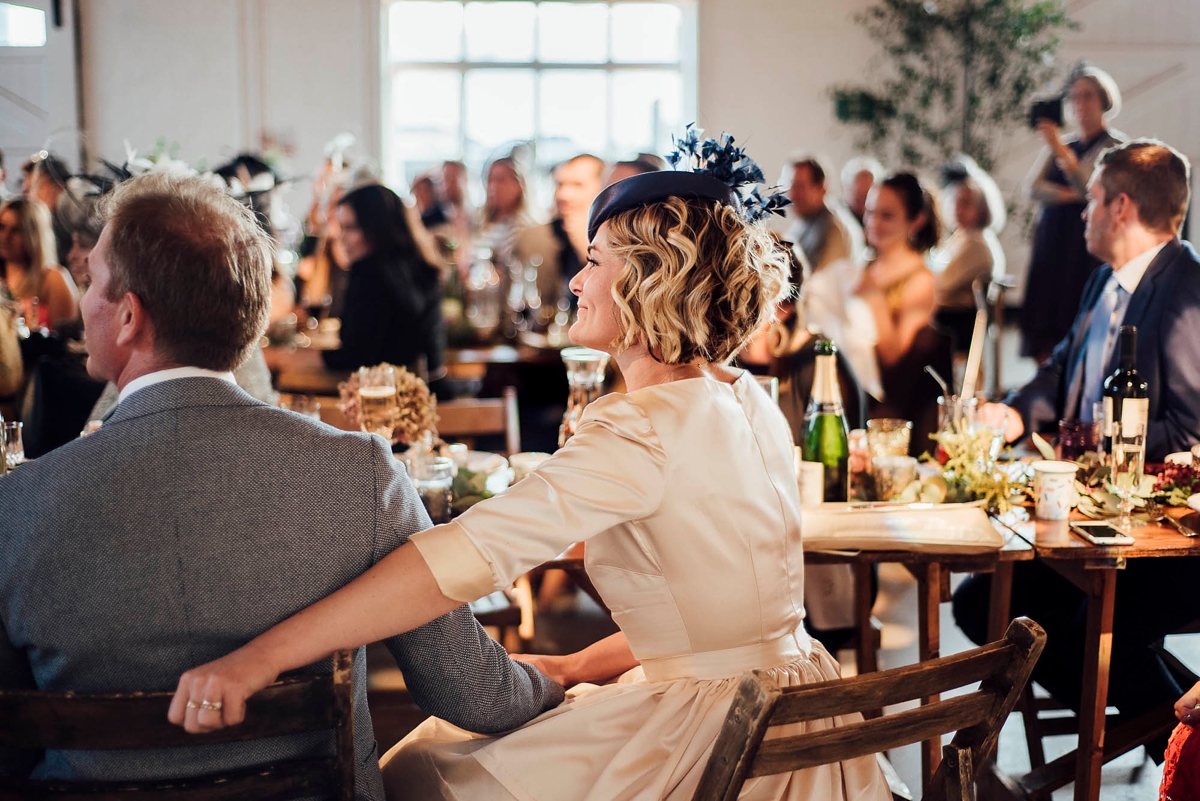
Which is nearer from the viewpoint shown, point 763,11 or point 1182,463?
point 1182,463

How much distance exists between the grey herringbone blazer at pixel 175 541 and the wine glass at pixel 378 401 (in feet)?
3.42

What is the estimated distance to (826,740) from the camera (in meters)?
1.27

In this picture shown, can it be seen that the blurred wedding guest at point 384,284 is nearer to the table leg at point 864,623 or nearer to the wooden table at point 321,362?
the wooden table at point 321,362

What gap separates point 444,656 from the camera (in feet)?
4.54

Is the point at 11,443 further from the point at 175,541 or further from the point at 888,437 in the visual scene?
the point at 888,437

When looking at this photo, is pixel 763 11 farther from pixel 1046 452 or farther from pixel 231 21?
pixel 1046 452

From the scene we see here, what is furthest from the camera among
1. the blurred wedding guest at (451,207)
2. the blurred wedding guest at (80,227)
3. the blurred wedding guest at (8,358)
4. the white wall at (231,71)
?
the white wall at (231,71)

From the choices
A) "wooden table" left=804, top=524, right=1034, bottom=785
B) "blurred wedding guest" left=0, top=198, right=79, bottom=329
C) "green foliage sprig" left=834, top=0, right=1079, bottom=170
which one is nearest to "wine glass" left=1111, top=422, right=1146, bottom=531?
"wooden table" left=804, top=524, right=1034, bottom=785

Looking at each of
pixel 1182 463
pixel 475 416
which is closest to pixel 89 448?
pixel 475 416

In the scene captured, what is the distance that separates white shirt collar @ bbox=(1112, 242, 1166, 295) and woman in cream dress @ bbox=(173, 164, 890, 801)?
157cm

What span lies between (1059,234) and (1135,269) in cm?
412

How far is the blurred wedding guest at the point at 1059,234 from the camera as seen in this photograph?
20.4 ft

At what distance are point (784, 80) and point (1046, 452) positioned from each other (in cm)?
828

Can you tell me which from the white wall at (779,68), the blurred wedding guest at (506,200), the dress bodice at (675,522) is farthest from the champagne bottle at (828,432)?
the white wall at (779,68)
